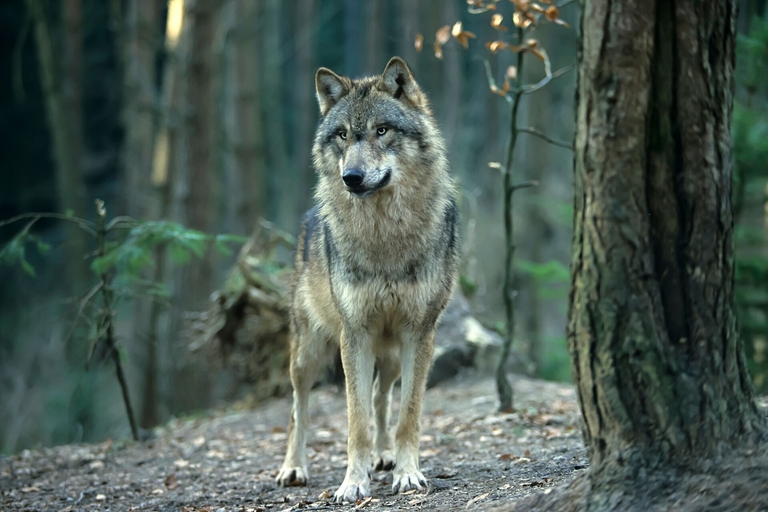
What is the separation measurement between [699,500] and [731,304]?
0.82 metres

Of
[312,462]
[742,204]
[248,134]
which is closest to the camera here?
[312,462]

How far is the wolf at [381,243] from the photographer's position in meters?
4.88

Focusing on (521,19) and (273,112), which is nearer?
(521,19)

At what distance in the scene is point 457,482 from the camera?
4.82 m

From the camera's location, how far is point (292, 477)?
214 inches

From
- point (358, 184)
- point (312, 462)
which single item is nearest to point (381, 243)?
point (358, 184)

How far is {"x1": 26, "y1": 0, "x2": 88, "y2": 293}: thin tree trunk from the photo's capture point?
13.1m

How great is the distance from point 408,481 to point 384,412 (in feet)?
3.77

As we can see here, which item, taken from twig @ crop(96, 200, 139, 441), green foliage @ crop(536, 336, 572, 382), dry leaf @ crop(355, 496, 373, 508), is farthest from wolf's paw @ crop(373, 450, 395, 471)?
green foliage @ crop(536, 336, 572, 382)

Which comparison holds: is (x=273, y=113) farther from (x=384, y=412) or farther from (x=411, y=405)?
(x=411, y=405)

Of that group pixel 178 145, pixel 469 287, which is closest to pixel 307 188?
pixel 178 145

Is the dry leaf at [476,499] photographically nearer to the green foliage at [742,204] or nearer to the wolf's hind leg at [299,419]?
the wolf's hind leg at [299,419]

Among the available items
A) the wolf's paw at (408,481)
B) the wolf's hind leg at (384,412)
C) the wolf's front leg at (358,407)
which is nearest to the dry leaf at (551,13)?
the wolf's front leg at (358,407)

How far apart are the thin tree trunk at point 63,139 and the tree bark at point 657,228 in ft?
38.3
